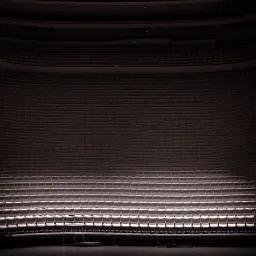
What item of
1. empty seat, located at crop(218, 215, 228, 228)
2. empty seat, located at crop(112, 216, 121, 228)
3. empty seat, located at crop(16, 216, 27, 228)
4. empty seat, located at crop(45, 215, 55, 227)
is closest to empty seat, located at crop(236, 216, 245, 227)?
empty seat, located at crop(218, 215, 228, 228)

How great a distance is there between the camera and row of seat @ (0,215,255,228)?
4332 mm

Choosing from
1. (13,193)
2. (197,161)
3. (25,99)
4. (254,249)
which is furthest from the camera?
(25,99)

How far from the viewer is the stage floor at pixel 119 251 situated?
399 cm

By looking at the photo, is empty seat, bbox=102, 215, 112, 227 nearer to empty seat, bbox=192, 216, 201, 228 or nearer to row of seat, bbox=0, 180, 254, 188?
row of seat, bbox=0, 180, 254, 188

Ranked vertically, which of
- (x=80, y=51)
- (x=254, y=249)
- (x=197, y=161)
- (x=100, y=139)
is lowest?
(x=254, y=249)

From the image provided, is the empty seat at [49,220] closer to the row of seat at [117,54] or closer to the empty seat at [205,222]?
the empty seat at [205,222]

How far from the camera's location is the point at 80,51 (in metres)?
5.91

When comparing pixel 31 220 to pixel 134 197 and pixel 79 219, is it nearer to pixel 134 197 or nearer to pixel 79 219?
pixel 79 219

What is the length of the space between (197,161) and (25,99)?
112 inches

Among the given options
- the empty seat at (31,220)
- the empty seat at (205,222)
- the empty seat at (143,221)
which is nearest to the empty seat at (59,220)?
the empty seat at (31,220)

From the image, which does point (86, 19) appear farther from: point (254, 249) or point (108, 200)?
point (254, 249)

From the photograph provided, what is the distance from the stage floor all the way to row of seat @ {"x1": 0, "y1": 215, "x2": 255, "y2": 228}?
30cm

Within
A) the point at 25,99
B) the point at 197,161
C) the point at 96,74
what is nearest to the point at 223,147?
the point at 197,161

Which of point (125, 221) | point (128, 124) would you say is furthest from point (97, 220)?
point (128, 124)
